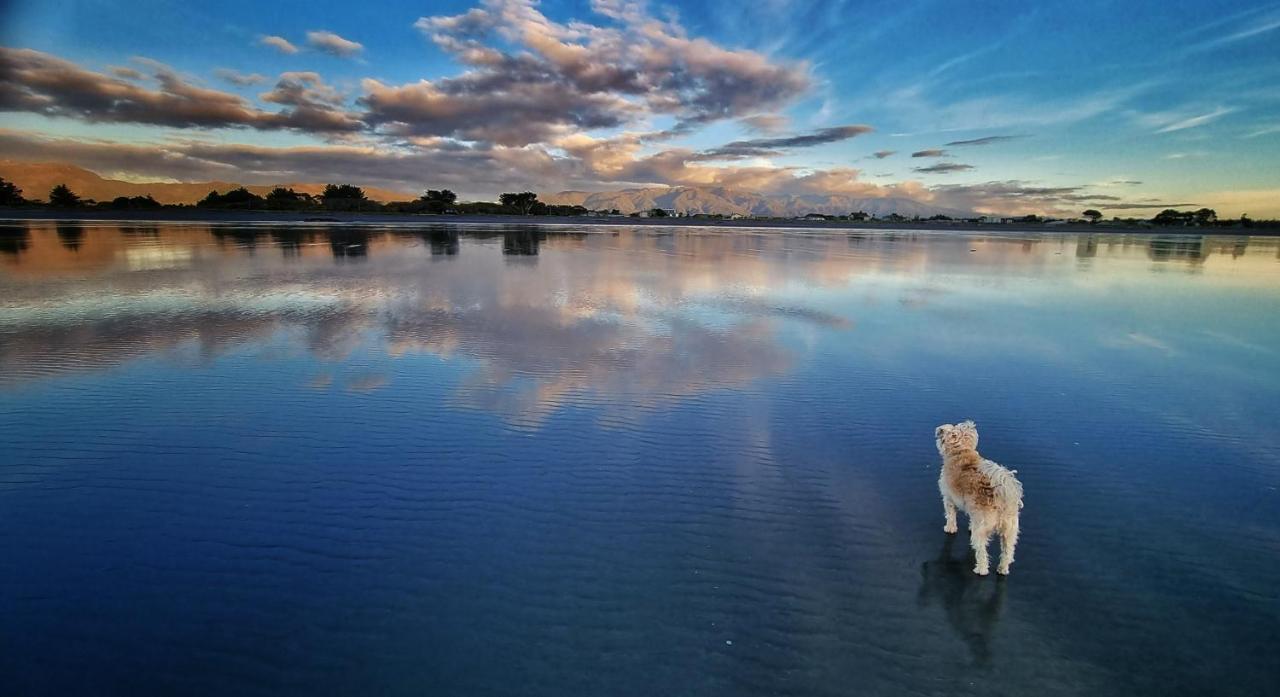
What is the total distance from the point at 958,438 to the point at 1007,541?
1039 millimetres

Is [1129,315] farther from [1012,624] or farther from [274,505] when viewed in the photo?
[274,505]

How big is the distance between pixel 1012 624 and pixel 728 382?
6599 millimetres

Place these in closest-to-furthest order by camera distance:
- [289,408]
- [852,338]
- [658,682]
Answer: [658,682], [289,408], [852,338]

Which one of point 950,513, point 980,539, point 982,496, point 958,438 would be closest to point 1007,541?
point 980,539

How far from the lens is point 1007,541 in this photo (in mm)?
5359

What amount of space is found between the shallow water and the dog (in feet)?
1.00

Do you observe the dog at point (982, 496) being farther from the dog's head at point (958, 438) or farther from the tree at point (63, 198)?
the tree at point (63, 198)

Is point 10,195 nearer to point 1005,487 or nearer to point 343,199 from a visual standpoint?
point 343,199

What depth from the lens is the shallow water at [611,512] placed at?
14.3 ft

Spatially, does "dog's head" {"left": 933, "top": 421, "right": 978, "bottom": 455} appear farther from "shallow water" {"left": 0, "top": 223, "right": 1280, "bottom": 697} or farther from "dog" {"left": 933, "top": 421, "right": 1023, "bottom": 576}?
"shallow water" {"left": 0, "top": 223, "right": 1280, "bottom": 697}

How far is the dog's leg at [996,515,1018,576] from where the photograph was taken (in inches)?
209

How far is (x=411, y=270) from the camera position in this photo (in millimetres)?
26906

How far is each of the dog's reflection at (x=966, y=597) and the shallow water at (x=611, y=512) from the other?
27 millimetres

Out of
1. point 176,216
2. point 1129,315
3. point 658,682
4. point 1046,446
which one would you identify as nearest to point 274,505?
point 658,682
